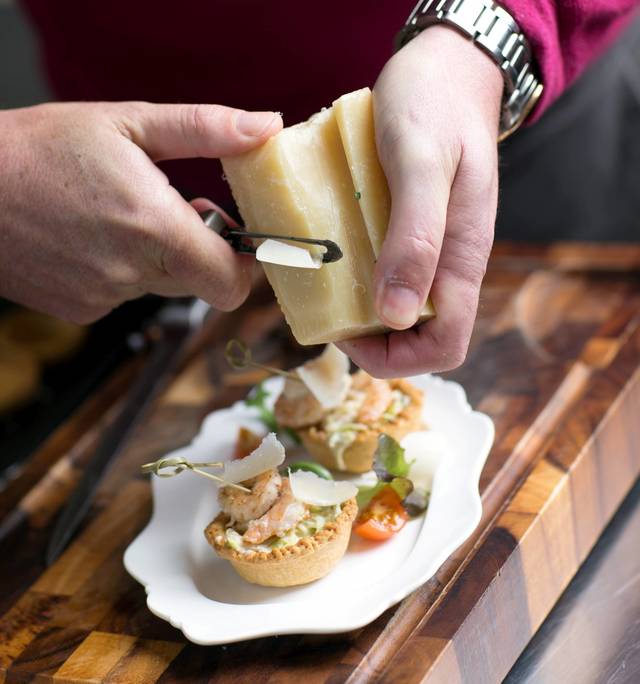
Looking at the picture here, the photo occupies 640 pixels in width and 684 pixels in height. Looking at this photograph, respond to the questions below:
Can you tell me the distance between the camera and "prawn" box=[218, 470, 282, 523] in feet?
4.55

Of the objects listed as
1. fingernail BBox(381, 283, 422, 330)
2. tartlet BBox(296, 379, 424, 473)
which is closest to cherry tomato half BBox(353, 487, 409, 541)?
tartlet BBox(296, 379, 424, 473)

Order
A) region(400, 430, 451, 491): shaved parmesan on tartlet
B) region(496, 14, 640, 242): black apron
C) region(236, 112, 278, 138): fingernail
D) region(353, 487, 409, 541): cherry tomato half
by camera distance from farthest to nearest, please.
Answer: region(496, 14, 640, 242): black apron < region(400, 430, 451, 491): shaved parmesan on tartlet < region(353, 487, 409, 541): cherry tomato half < region(236, 112, 278, 138): fingernail

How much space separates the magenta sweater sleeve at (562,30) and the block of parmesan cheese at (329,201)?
12.3 inches

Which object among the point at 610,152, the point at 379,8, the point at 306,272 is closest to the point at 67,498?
the point at 306,272

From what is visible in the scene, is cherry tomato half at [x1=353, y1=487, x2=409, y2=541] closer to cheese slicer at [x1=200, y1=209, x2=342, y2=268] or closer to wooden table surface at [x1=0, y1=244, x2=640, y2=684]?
wooden table surface at [x1=0, y1=244, x2=640, y2=684]

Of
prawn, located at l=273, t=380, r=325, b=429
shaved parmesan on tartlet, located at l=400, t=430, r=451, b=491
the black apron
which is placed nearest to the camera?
shaved parmesan on tartlet, located at l=400, t=430, r=451, b=491

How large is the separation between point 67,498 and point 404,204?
0.97 meters

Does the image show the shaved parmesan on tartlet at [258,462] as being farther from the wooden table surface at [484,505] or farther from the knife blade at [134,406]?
the knife blade at [134,406]

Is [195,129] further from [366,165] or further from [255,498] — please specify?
[255,498]

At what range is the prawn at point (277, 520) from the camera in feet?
4.51

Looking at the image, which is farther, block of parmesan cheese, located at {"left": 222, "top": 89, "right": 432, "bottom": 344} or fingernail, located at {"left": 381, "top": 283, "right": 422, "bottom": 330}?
block of parmesan cheese, located at {"left": 222, "top": 89, "right": 432, "bottom": 344}

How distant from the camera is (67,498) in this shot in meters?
1.83

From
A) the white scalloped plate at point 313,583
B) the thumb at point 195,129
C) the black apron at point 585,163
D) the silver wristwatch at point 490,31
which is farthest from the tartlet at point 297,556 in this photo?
the black apron at point 585,163

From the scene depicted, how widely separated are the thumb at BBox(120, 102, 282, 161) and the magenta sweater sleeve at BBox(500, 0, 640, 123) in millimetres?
418
